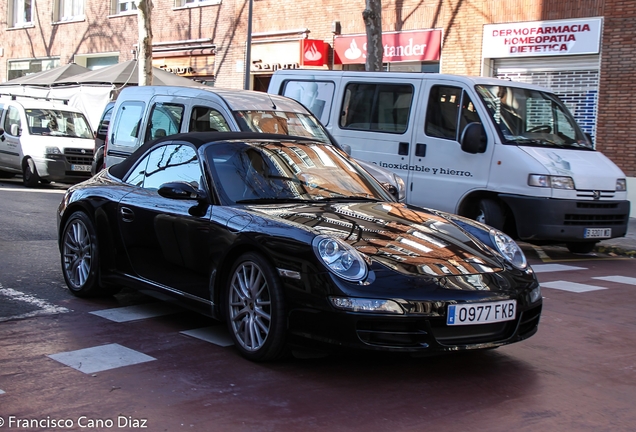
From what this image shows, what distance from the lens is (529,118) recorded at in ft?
37.9

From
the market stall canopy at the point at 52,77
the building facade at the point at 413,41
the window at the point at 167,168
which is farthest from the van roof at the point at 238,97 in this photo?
the market stall canopy at the point at 52,77

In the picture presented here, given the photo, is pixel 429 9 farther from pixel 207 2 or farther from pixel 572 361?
pixel 572 361

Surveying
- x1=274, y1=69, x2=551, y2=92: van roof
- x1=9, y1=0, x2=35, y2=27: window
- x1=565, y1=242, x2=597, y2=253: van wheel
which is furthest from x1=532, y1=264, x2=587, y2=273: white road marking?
x1=9, y1=0, x2=35, y2=27: window

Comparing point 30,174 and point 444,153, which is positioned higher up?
point 444,153

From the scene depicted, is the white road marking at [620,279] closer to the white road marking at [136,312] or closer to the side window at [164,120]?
the white road marking at [136,312]

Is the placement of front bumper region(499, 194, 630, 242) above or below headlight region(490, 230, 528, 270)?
below

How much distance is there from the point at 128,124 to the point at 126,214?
18.1 feet

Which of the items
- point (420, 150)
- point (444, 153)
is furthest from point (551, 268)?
point (420, 150)

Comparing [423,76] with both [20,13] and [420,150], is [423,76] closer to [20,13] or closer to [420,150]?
[420,150]

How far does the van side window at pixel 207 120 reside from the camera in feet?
34.5

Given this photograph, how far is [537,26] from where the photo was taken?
1977 cm

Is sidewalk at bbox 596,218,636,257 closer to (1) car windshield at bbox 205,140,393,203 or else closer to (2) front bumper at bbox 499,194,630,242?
(2) front bumper at bbox 499,194,630,242

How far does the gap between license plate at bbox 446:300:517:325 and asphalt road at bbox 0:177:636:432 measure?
38 centimetres

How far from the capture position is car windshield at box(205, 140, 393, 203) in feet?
19.1
